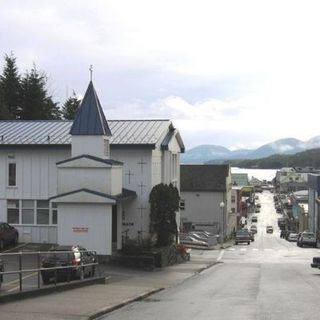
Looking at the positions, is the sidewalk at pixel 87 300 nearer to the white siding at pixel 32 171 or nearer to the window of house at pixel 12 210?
the white siding at pixel 32 171

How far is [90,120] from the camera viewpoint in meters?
36.2

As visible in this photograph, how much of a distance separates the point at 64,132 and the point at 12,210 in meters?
5.77

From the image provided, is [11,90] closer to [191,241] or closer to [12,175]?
[191,241]

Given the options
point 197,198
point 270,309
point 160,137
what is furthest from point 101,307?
point 197,198

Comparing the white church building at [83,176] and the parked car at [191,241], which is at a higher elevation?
the white church building at [83,176]

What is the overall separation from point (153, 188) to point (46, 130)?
26.6ft

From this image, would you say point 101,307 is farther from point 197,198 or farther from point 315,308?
point 197,198

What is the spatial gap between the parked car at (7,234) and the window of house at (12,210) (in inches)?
53.0

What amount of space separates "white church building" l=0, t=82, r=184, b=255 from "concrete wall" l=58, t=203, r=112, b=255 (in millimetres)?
52

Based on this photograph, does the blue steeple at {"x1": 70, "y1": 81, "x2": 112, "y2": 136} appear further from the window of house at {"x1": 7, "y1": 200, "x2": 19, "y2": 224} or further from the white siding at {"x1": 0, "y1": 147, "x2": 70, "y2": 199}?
the window of house at {"x1": 7, "y1": 200, "x2": 19, "y2": 224}

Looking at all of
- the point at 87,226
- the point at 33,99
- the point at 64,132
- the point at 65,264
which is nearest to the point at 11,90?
the point at 33,99

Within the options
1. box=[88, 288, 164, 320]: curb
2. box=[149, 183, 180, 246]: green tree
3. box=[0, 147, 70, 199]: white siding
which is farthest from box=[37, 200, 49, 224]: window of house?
box=[88, 288, 164, 320]: curb

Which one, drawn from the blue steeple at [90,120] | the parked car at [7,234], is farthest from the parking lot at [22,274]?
the blue steeple at [90,120]

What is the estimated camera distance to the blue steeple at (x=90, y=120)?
3581 centimetres
